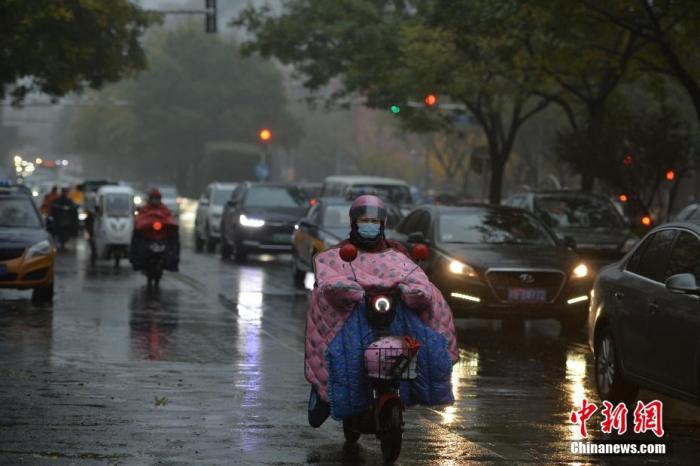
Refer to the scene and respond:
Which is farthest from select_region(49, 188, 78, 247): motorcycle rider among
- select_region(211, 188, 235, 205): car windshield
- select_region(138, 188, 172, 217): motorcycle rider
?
select_region(138, 188, 172, 217): motorcycle rider

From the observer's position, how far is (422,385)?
953 cm

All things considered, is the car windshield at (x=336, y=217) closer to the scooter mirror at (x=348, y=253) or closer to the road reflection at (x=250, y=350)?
the road reflection at (x=250, y=350)

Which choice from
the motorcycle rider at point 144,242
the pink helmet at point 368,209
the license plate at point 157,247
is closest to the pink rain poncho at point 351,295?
the pink helmet at point 368,209

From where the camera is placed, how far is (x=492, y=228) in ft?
66.2

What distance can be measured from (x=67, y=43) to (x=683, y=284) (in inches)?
1126

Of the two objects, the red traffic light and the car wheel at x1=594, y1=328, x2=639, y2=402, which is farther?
the red traffic light

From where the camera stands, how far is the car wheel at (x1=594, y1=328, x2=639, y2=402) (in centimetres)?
1198

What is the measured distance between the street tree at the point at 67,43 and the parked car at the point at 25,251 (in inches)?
462

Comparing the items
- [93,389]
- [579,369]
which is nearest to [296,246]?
[579,369]

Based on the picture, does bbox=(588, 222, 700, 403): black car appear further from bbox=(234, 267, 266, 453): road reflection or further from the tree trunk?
the tree trunk

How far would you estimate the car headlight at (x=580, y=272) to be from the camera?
18.8m

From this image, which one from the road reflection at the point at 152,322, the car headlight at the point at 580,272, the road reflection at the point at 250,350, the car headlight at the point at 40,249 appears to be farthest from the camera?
the car headlight at the point at 40,249

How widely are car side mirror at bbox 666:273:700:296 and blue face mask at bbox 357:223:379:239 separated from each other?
2.01m

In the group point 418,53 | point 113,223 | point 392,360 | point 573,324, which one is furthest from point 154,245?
point 418,53
